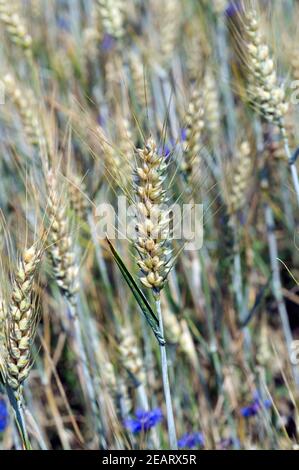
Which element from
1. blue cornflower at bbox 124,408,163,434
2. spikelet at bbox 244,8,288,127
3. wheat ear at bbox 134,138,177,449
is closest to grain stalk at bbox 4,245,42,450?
wheat ear at bbox 134,138,177,449

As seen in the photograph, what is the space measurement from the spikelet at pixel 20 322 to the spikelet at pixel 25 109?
2.14 ft

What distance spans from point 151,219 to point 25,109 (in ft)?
2.57

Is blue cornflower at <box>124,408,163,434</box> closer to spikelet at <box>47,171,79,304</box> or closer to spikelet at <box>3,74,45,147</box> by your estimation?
spikelet at <box>47,171,79,304</box>

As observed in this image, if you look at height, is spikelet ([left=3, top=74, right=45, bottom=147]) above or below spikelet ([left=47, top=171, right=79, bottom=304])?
above

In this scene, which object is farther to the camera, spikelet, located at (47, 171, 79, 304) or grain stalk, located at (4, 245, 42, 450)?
spikelet, located at (47, 171, 79, 304)

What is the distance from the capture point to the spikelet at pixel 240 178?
1.70m

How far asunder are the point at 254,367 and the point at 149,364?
0.27 metres

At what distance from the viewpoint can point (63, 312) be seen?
6.27 feet

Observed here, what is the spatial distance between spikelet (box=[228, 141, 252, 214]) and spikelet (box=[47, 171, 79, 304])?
475 mm

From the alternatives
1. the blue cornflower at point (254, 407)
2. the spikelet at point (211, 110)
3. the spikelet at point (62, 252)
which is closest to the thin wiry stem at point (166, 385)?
the spikelet at point (62, 252)

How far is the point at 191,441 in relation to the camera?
1.57 meters

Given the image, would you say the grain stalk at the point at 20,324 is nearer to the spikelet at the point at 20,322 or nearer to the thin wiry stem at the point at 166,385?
the spikelet at the point at 20,322

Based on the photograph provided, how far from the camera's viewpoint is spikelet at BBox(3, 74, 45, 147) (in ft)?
5.76
